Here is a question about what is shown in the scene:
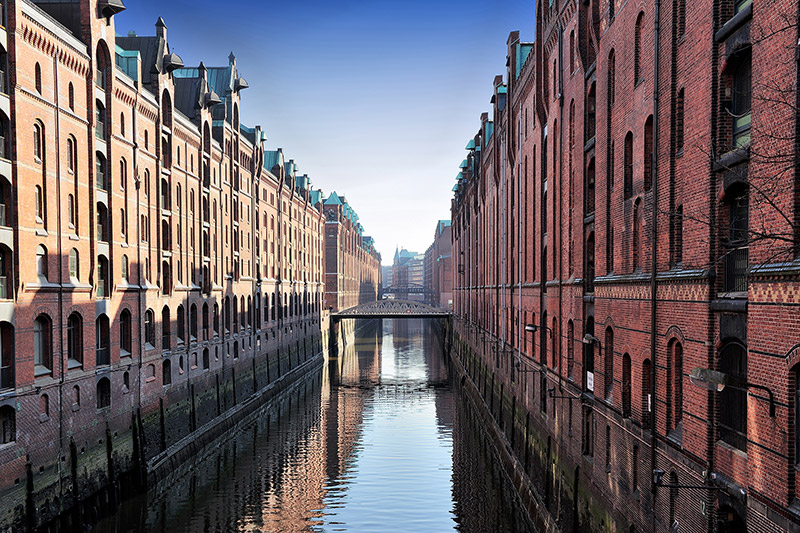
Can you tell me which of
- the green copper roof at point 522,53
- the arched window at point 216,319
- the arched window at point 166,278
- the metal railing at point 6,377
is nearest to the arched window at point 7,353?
the metal railing at point 6,377

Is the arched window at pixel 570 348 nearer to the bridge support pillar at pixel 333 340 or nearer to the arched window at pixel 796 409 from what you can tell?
the arched window at pixel 796 409

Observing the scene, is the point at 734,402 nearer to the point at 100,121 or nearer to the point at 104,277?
the point at 104,277

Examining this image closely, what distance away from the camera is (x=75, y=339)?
72.3 feet

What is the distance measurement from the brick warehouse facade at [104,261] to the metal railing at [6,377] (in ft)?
0.11

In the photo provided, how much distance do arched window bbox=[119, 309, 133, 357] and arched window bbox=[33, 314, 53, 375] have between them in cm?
579

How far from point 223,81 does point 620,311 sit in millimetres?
36942

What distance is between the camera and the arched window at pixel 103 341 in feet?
77.2

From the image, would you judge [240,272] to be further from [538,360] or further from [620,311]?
[620,311]

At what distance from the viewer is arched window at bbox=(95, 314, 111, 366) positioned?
23.5 m

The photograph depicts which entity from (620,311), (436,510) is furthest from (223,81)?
(620,311)

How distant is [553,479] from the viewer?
20453 mm

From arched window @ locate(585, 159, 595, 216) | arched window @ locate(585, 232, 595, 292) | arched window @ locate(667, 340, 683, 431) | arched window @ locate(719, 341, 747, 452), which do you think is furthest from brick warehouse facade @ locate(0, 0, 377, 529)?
arched window @ locate(719, 341, 747, 452)

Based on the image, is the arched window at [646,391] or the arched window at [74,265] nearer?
the arched window at [646,391]

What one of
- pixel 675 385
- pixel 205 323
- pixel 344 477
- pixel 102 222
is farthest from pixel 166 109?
pixel 675 385
